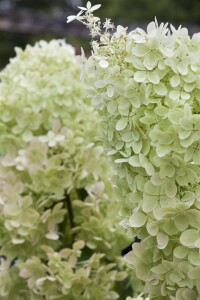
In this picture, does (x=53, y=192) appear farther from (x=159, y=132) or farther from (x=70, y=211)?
(x=159, y=132)

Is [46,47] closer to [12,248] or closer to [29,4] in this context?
[12,248]

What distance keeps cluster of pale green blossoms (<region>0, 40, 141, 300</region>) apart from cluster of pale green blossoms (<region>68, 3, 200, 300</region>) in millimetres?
479

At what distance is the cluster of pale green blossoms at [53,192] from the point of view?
1535 millimetres

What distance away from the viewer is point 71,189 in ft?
5.39

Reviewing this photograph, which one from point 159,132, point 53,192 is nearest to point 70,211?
point 53,192

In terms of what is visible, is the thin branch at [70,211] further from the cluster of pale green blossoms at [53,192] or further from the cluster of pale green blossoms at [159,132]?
the cluster of pale green blossoms at [159,132]

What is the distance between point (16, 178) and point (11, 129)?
0.41 ft

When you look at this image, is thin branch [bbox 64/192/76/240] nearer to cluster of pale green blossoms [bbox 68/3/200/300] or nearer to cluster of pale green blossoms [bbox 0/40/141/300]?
cluster of pale green blossoms [bbox 0/40/141/300]

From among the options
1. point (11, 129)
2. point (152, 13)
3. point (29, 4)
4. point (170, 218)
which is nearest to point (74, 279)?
point (11, 129)

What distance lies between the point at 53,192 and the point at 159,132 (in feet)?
2.04

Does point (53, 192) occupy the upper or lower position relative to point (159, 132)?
lower

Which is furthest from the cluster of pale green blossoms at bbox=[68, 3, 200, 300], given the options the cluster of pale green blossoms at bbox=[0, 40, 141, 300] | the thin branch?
the thin branch

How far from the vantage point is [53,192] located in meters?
1.60

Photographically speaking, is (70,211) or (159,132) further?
(70,211)
